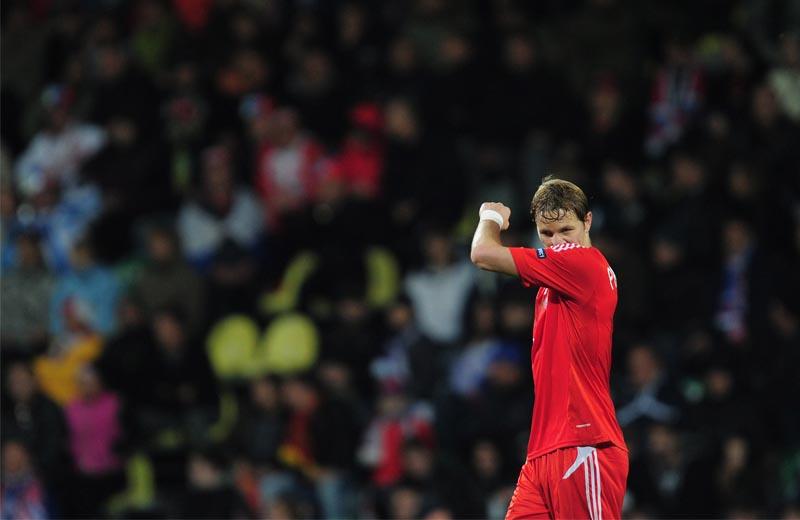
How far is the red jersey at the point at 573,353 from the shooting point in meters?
6.96

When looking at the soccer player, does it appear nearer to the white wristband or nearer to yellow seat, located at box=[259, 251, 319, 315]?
the white wristband

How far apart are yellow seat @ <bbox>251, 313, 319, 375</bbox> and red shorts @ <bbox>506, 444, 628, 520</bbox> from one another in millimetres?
6481

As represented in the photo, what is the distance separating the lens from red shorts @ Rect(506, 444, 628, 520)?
6957mm

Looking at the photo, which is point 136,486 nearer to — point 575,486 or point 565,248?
point 575,486

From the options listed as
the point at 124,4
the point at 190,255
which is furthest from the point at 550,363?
the point at 124,4

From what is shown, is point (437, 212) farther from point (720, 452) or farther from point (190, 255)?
point (720, 452)

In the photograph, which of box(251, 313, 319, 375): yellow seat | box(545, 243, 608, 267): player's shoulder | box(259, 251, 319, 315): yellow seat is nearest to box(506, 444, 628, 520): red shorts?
box(545, 243, 608, 267): player's shoulder

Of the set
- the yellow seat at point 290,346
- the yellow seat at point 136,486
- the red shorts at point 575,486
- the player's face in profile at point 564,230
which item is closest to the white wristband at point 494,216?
the player's face in profile at point 564,230

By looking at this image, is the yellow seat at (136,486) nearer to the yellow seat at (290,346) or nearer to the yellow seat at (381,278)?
the yellow seat at (290,346)

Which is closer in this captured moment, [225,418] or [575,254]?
[575,254]

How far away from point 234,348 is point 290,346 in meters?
0.60

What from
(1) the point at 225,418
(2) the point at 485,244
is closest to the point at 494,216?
(2) the point at 485,244

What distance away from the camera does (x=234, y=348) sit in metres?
13.9

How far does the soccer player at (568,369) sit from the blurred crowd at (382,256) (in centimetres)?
457
